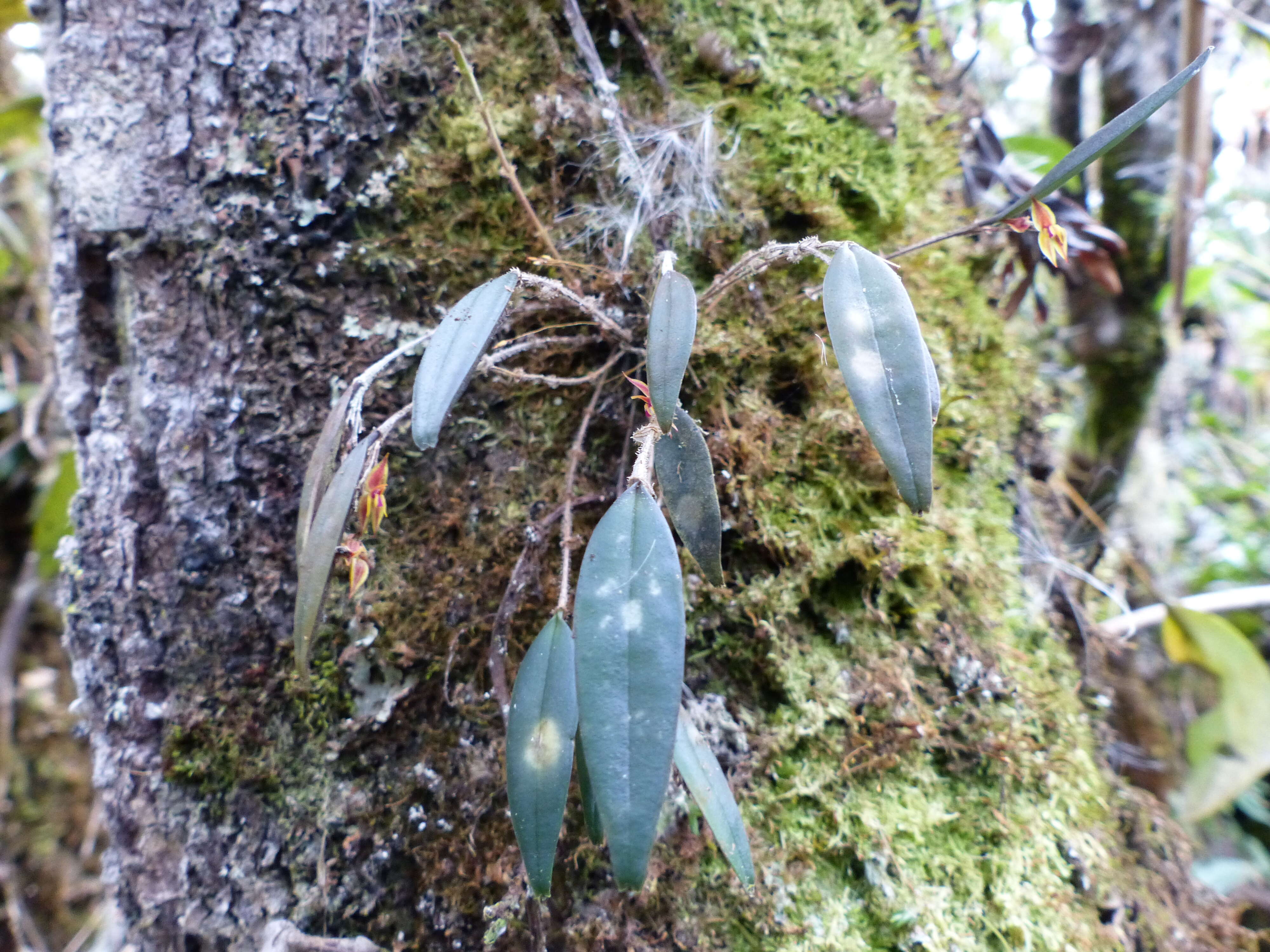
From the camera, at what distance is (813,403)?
86cm

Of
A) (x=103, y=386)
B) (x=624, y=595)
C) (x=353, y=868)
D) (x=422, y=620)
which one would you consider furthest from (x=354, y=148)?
(x=353, y=868)

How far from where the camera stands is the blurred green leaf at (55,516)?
1455mm

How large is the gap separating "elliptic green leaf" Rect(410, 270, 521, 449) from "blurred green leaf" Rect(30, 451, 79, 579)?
130cm

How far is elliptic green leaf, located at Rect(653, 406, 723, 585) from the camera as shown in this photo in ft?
1.89

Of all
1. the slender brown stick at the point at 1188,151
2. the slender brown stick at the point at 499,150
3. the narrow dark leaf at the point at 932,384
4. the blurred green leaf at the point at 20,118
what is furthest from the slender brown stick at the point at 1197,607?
the blurred green leaf at the point at 20,118

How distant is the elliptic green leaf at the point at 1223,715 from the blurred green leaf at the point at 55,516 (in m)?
2.20

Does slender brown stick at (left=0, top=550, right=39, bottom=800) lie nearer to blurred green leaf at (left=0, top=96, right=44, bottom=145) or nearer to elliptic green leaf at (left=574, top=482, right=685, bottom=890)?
blurred green leaf at (left=0, top=96, right=44, bottom=145)

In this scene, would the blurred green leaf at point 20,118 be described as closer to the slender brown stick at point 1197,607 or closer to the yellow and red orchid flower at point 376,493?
the yellow and red orchid flower at point 376,493

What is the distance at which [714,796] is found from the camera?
0.60 metres

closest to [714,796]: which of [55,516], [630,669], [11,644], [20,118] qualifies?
[630,669]

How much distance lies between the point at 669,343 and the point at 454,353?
182 millimetres

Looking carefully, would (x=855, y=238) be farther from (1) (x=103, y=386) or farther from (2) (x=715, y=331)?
(1) (x=103, y=386)

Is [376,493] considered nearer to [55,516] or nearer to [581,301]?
[581,301]

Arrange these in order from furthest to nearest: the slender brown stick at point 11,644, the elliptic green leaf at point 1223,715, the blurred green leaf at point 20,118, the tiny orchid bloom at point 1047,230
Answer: the slender brown stick at point 11,644
the blurred green leaf at point 20,118
the elliptic green leaf at point 1223,715
the tiny orchid bloom at point 1047,230
